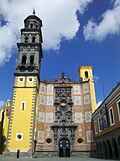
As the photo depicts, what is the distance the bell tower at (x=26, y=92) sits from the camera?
87.4ft

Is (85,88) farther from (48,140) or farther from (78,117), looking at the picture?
(48,140)

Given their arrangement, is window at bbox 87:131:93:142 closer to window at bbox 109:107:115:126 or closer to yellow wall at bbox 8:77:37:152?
window at bbox 109:107:115:126

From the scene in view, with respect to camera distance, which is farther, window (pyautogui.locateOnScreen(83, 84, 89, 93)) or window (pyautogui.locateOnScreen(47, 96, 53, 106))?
window (pyautogui.locateOnScreen(83, 84, 89, 93))

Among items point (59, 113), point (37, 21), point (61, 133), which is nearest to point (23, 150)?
point (61, 133)

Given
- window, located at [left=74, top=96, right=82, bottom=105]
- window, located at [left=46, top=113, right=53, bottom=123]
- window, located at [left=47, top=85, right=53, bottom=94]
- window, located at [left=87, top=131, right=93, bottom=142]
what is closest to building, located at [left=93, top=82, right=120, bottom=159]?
window, located at [left=87, top=131, right=93, bottom=142]

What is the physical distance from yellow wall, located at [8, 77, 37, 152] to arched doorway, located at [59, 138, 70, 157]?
649cm

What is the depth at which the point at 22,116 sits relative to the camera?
28609mm

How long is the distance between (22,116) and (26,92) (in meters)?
4.47

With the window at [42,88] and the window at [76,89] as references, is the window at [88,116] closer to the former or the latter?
the window at [76,89]

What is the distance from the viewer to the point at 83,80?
3753 cm

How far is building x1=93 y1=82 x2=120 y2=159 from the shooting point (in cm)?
2010

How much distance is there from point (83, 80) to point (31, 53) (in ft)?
41.0

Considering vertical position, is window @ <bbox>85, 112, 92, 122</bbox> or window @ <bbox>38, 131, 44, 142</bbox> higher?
window @ <bbox>85, 112, 92, 122</bbox>

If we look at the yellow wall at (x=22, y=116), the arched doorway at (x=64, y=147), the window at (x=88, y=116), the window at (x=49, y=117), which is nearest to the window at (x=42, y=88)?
the yellow wall at (x=22, y=116)
